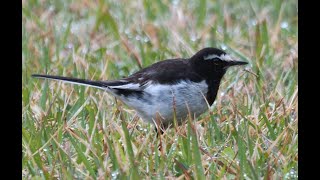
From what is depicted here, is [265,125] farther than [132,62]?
No

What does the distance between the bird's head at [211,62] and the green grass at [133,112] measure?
0.96 ft

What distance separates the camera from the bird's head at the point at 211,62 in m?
7.23

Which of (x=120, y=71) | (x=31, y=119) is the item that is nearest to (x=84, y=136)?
(x=31, y=119)

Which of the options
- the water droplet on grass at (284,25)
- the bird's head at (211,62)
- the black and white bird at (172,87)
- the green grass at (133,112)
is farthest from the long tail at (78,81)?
the water droplet on grass at (284,25)

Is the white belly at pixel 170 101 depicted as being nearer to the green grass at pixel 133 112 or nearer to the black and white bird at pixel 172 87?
the black and white bird at pixel 172 87

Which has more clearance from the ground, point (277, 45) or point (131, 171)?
point (277, 45)

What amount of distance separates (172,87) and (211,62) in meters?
0.46

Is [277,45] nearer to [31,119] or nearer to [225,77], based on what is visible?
[225,77]

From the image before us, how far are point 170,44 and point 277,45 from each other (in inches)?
40.0

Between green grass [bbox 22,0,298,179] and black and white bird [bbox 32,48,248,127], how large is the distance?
15cm

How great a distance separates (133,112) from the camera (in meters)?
7.44

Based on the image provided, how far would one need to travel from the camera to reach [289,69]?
814cm

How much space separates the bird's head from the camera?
285 inches

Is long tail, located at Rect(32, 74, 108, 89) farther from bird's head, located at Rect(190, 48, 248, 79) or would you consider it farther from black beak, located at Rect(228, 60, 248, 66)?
black beak, located at Rect(228, 60, 248, 66)
